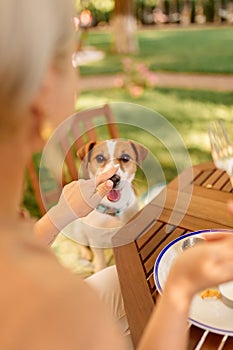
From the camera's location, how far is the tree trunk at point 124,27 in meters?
8.02

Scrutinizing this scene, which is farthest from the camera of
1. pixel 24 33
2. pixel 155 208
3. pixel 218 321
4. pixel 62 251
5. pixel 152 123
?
pixel 152 123

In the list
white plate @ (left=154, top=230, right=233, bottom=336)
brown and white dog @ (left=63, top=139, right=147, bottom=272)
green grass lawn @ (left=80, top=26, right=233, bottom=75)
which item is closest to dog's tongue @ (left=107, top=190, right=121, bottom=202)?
brown and white dog @ (left=63, top=139, right=147, bottom=272)

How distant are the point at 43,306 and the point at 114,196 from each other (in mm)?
1154

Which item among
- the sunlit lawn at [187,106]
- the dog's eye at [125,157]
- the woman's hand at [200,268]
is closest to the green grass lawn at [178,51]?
the sunlit lawn at [187,106]

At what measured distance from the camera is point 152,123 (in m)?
4.95

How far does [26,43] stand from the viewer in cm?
53

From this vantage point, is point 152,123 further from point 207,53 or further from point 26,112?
point 26,112

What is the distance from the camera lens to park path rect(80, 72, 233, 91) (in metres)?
5.89

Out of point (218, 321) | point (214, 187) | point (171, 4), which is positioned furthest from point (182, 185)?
point (171, 4)

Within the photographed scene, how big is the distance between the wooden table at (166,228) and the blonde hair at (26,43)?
64 centimetres

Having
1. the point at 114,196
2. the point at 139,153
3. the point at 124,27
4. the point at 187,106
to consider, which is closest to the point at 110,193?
the point at 114,196

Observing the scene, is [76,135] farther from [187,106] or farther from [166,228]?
[187,106]

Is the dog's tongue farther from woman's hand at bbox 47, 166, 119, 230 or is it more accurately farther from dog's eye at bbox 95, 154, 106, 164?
woman's hand at bbox 47, 166, 119, 230

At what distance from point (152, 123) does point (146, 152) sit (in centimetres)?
312
